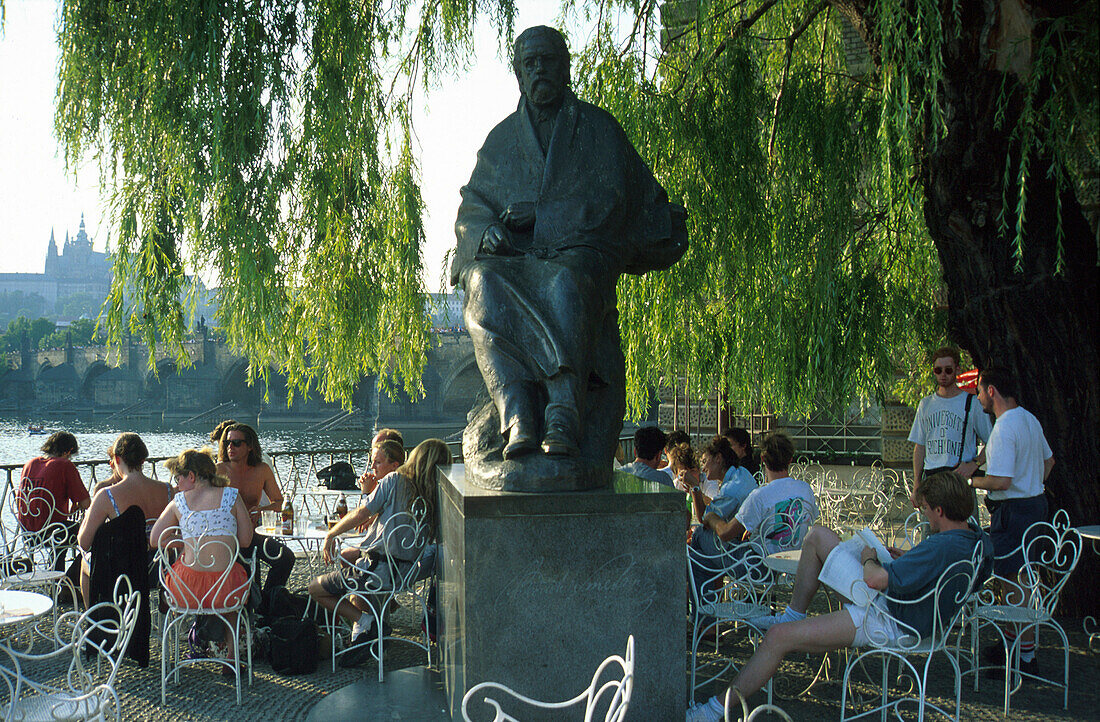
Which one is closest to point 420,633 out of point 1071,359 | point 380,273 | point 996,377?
point 380,273

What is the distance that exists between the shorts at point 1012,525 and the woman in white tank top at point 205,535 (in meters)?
3.74

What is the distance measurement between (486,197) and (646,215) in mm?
636

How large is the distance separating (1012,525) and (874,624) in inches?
74.1

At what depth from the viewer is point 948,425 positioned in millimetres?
6035

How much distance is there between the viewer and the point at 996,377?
4906mm

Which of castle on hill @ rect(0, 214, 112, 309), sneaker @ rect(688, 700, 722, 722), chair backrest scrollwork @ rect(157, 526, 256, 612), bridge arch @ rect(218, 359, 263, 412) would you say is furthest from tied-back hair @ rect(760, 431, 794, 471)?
castle on hill @ rect(0, 214, 112, 309)

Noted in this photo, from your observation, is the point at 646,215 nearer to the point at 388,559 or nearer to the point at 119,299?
the point at 388,559

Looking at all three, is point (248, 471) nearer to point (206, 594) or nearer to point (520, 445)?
point (206, 594)

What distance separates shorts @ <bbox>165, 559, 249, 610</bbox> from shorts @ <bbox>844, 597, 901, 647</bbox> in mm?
2699

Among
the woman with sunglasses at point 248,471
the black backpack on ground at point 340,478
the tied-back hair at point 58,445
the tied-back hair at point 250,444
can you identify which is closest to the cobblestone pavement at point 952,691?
the woman with sunglasses at point 248,471

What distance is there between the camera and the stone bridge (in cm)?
4509

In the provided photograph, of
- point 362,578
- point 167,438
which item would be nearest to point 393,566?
point 362,578

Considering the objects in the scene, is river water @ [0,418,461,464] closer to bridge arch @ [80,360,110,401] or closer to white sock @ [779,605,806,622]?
bridge arch @ [80,360,110,401]

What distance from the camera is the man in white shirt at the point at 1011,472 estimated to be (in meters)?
4.86
